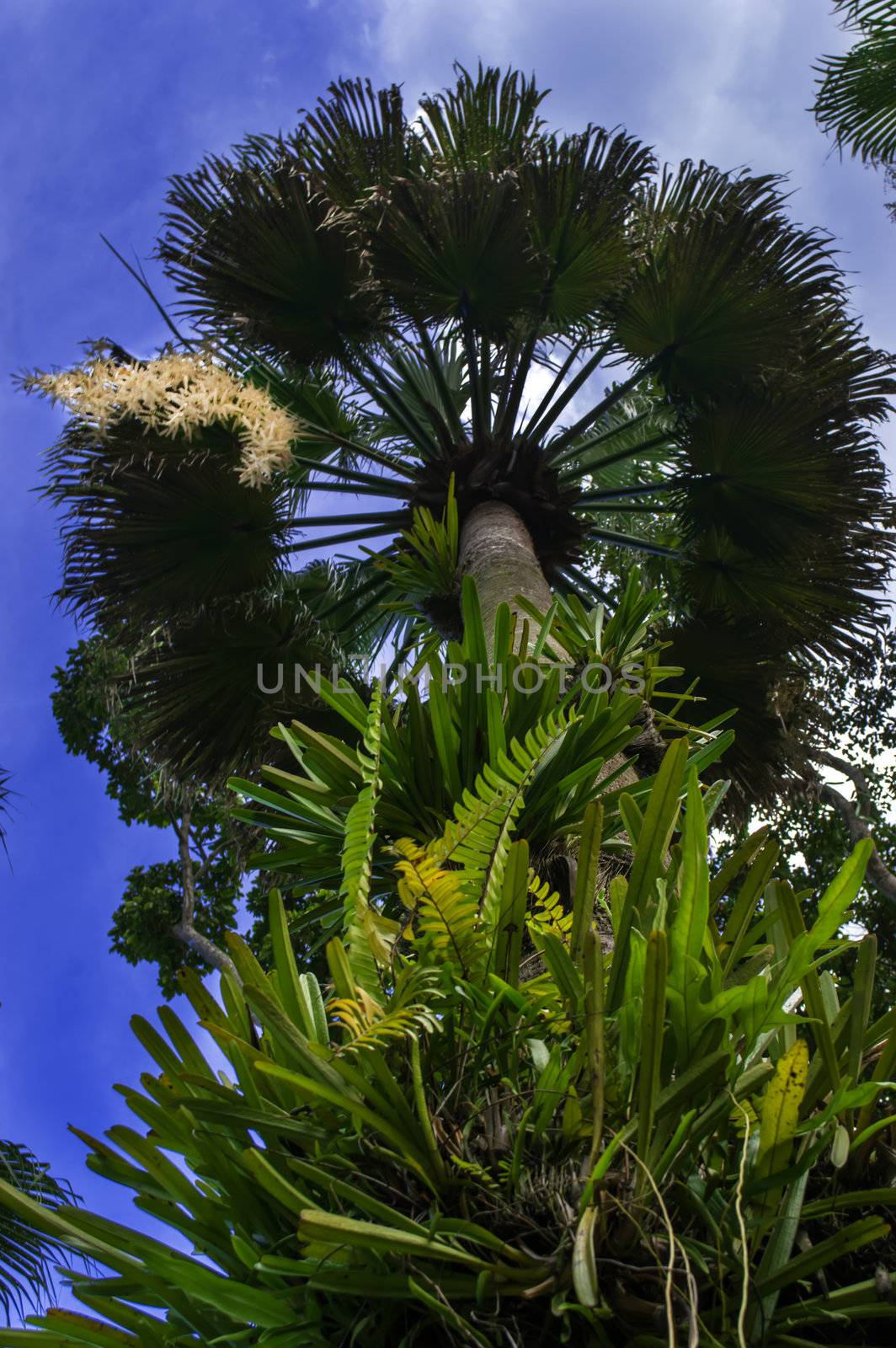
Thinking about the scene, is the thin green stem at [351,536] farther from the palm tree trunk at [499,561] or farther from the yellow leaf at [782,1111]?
the yellow leaf at [782,1111]

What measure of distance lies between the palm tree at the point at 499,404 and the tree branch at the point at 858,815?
2.20 metres

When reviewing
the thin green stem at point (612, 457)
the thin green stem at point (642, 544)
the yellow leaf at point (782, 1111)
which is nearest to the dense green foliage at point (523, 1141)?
the yellow leaf at point (782, 1111)

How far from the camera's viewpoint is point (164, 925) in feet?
28.0

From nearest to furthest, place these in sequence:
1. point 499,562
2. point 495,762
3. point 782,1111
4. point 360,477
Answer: point 782,1111 → point 495,762 → point 499,562 → point 360,477

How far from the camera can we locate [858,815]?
27.8 feet

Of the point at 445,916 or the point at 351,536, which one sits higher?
the point at 351,536

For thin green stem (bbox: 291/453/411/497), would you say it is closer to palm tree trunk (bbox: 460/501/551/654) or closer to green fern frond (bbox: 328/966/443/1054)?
palm tree trunk (bbox: 460/501/551/654)

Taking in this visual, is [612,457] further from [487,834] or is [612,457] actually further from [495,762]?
[487,834]

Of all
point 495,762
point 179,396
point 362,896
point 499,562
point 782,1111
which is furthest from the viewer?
point 179,396

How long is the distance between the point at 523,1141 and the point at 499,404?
3892 millimetres

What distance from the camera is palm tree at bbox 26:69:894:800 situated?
3898 mm

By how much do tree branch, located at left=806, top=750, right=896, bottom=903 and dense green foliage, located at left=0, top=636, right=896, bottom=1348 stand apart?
5454mm

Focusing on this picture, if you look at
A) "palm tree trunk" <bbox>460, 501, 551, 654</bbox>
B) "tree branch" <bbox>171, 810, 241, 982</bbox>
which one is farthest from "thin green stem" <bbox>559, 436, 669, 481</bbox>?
Answer: "tree branch" <bbox>171, 810, 241, 982</bbox>

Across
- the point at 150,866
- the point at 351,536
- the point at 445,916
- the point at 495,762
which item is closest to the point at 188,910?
the point at 150,866
